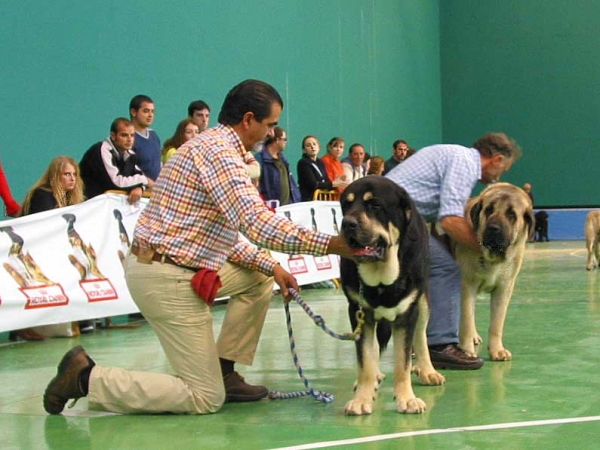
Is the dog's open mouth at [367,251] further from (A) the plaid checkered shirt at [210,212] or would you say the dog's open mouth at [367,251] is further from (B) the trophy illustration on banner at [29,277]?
(B) the trophy illustration on banner at [29,277]

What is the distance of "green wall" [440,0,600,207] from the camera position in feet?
80.6

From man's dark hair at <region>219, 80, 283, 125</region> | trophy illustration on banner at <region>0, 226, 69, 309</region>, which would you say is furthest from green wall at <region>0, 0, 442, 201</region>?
man's dark hair at <region>219, 80, 283, 125</region>

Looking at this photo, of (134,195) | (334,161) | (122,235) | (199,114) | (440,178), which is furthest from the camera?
(334,161)

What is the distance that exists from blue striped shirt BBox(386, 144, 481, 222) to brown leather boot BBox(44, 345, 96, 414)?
211 centimetres

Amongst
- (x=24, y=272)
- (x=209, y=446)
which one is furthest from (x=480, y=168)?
(x=24, y=272)

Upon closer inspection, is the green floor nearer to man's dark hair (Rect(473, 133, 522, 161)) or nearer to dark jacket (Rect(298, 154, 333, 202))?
man's dark hair (Rect(473, 133, 522, 161))

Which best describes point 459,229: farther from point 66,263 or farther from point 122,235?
point 122,235

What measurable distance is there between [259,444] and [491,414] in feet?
3.69

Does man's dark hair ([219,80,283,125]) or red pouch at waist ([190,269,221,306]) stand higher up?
man's dark hair ([219,80,283,125])

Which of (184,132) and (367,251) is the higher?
(367,251)

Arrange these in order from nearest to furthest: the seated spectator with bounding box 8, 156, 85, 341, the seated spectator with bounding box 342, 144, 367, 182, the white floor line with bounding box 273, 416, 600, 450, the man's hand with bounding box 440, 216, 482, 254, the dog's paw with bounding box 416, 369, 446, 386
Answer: the white floor line with bounding box 273, 416, 600, 450, the dog's paw with bounding box 416, 369, 446, 386, the man's hand with bounding box 440, 216, 482, 254, the seated spectator with bounding box 8, 156, 85, 341, the seated spectator with bounding box 342, 144, 367, 182

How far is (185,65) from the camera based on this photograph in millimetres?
12656

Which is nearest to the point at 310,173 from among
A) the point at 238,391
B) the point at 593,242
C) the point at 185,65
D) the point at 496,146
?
the point at 185,65

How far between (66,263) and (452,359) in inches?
139
